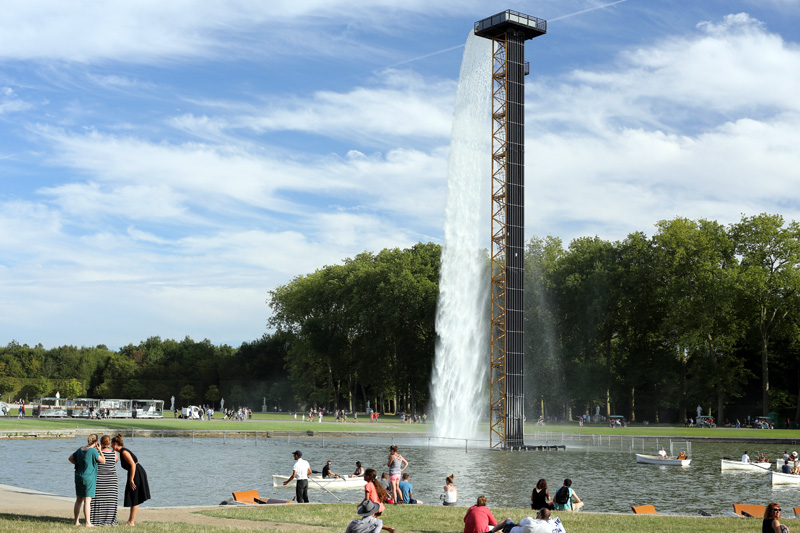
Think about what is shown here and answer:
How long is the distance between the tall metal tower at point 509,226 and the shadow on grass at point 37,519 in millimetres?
43319

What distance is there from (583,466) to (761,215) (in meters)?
54.7

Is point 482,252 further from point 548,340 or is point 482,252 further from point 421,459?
point 548,340

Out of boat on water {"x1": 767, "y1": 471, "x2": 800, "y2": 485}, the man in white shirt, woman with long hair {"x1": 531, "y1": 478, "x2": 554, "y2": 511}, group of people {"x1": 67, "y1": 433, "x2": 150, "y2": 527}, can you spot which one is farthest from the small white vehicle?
group of people {"x1": 67, "y1": 433, "x2": 150, "y2": 527}

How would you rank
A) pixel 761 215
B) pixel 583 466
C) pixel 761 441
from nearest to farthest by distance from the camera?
1. pixel 583 466
2. pixel 761 441
3. pixel 761 215

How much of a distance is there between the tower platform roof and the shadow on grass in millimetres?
51141

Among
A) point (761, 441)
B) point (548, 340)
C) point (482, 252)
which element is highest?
point (482, 252)

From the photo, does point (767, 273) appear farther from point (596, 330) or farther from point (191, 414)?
point (191, 414)

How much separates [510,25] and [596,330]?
4755 centimetres

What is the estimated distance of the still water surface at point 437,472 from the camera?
3212 centimetres

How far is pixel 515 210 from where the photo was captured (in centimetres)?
6153

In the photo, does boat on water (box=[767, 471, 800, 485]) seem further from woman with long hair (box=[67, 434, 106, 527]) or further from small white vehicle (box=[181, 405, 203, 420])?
small white vehicle (box=[181, 405, 203, 420])

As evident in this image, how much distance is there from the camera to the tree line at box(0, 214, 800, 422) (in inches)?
3501

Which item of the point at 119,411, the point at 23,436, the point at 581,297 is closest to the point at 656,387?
the point at 581,297

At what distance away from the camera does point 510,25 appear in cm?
6188
